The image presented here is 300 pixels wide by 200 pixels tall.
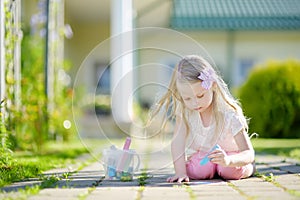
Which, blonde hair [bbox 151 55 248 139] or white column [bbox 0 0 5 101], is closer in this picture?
blonde hair [bbox 151 55 248 139]

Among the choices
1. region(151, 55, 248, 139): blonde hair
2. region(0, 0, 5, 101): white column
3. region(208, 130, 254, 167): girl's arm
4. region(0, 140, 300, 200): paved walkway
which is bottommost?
region(0, 140, 300, 200): paved walkway

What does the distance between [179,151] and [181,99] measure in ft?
1.04

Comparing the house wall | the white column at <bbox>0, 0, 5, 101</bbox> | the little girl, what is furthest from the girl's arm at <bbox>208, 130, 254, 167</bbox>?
the house wall

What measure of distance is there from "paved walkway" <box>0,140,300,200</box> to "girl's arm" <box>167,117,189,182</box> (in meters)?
0.09

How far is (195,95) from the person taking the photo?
10.5 feet

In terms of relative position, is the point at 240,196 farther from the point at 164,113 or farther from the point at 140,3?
the point at 140,3

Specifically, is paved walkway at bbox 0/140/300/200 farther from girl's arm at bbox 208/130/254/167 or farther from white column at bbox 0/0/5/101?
white column at bbox 0/0/5/101

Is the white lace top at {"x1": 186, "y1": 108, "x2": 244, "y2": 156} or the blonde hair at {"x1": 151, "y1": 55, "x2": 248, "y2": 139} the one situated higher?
the blonde hair at {"x1": 151, "y1": 55, "x2": 248, "y2": 139}

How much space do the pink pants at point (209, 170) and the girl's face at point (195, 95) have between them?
1.21ft

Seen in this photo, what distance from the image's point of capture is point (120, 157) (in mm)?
3316

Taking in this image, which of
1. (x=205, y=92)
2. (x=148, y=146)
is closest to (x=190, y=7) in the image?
(x=148, y=146)

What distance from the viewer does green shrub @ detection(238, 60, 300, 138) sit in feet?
27.9

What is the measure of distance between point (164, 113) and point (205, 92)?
14.2 inches

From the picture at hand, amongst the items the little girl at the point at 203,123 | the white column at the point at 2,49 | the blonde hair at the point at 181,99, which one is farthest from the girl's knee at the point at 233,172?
the white column at the point at 2,49
